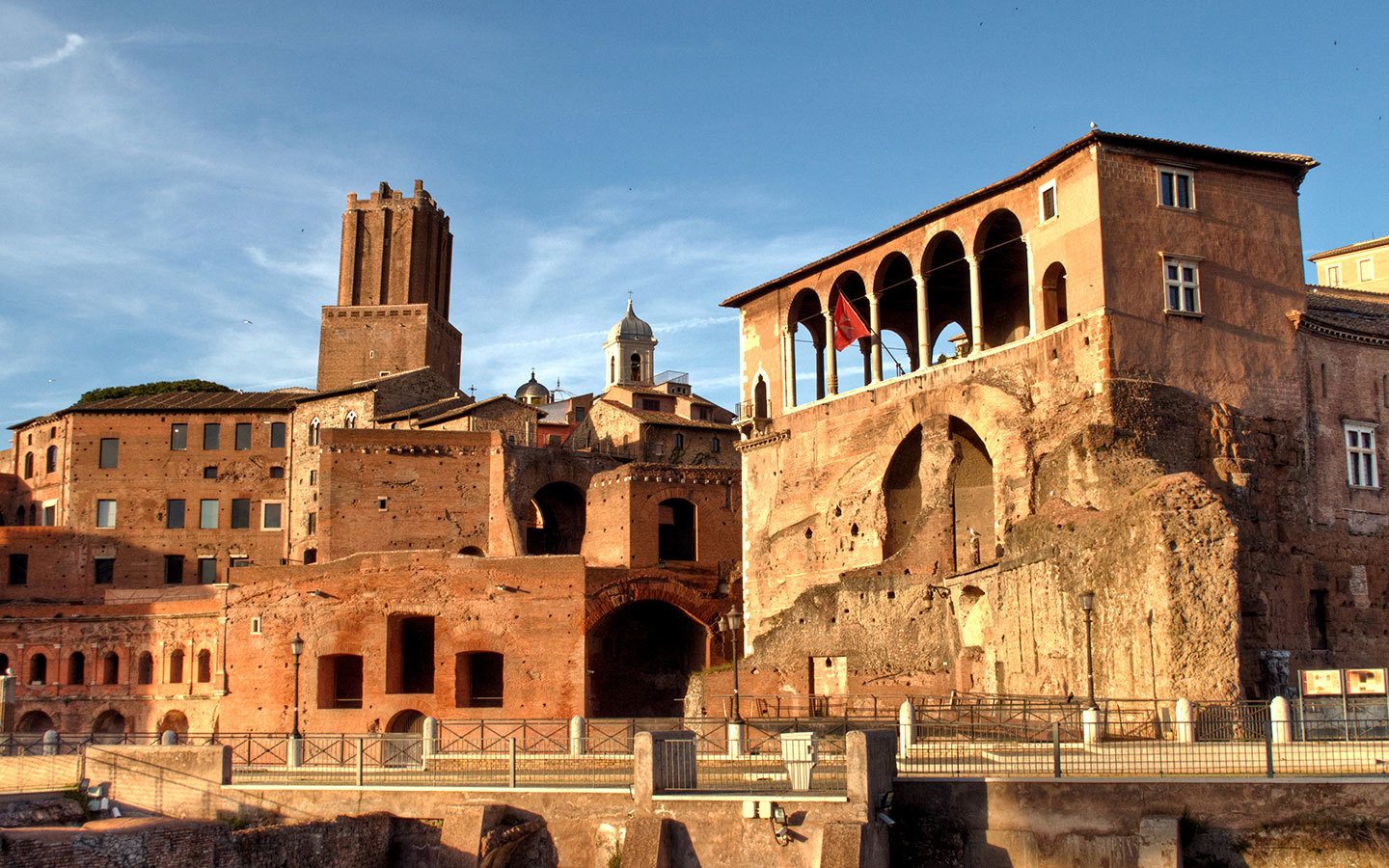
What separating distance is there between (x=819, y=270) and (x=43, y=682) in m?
29.2

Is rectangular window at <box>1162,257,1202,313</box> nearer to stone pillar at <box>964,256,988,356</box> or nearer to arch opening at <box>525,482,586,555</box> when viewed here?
stone pillar at <box>964,256,988,356</box>

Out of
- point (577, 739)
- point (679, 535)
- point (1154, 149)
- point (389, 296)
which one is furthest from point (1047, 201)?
point (389, 296)

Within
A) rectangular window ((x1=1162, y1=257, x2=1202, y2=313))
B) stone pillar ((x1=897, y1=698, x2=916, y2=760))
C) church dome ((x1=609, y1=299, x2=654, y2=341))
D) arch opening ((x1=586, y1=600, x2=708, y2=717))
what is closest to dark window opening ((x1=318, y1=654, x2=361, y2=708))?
arch opening ((x1=586, y1=600, x2=708, y2=717))

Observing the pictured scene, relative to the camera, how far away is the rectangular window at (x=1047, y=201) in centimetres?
3509

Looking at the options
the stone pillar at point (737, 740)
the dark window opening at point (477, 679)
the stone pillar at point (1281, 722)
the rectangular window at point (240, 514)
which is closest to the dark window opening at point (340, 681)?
the dark window opening at point (477, 679)

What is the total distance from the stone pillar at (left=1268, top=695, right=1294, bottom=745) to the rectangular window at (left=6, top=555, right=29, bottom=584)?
45.7 meters

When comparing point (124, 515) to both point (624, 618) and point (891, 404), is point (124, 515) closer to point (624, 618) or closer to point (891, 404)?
point (624, 618)

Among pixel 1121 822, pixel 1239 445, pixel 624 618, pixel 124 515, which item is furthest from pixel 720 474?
pixel 1121 822

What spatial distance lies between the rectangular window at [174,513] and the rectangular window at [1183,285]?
3806 centimetres

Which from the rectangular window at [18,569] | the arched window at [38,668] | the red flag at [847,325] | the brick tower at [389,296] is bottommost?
the arched window at [38,668]

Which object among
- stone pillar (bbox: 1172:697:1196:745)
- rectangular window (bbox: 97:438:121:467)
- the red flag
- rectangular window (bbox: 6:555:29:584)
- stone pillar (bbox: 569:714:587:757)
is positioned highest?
the red flag

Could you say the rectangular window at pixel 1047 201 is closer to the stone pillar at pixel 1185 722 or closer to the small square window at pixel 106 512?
the stone pillar at pixel 1185 722

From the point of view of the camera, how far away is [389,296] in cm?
6688

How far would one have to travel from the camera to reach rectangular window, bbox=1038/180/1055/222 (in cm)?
3509
